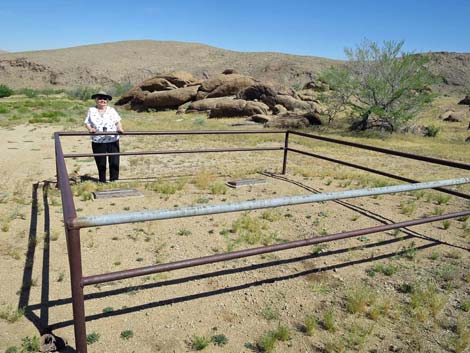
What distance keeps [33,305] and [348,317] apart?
2.36 metres

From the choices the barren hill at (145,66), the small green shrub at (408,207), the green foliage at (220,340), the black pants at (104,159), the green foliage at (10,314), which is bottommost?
the green foliage at (220,340)

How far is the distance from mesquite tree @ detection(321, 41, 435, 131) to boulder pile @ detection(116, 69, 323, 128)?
2.54 metres

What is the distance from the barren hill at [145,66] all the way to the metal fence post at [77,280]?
46.9 meters

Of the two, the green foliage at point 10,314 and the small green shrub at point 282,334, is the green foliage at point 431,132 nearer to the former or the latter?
the small green shrub at point 282,334

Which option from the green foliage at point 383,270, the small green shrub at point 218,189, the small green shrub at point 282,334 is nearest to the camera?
the small green shrub at point 282,334

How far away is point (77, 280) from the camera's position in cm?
176

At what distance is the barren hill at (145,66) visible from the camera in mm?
54688

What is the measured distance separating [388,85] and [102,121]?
1475cm

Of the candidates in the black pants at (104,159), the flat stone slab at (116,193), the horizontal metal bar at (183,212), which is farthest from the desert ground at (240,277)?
the horizontal metal bar at (183,212)

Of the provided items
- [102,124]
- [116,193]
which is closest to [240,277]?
[116,193]

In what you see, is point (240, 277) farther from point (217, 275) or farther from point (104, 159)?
point (104, 159)

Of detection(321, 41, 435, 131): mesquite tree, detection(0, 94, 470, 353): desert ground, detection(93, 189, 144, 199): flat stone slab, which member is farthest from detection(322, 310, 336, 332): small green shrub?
detection(321, 41, 435, 131): mesquite tree

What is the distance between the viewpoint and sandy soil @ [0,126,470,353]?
2.50 metres

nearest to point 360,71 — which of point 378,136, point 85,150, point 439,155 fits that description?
point 378,136
